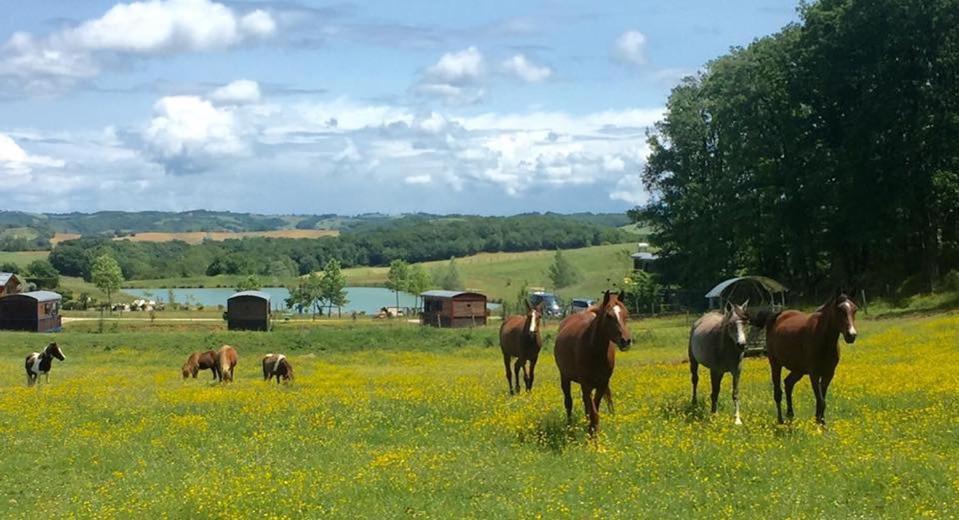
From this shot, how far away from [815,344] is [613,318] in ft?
13.1

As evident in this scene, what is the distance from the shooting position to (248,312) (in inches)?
3115

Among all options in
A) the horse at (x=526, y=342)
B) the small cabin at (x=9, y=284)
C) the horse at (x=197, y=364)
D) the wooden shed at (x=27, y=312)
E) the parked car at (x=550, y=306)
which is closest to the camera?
the horse at (x=526, y=342)

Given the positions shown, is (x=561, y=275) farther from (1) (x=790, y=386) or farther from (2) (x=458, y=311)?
(1) (x=790, y=386)

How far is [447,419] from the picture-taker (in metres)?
20.4

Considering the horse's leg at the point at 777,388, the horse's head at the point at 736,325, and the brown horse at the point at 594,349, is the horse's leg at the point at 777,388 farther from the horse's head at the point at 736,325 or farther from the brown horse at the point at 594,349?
the brown horse at the point at 594,349

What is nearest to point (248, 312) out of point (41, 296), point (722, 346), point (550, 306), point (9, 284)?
point (41, 296)

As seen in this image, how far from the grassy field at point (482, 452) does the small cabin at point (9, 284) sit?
72.6m

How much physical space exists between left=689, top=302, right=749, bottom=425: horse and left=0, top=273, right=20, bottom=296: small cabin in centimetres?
9129

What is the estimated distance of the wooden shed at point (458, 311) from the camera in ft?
273

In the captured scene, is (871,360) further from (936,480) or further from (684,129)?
(684,129)

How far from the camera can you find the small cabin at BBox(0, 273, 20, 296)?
94.7 meters

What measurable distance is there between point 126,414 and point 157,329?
5560 cm

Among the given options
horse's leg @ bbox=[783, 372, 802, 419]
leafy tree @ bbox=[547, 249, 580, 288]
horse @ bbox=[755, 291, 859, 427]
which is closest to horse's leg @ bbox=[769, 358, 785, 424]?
horse @ bbox=[755, 291, 859, 427]

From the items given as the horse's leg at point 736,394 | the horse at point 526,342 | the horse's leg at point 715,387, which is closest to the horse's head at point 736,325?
the horse's leg at point 736,394
